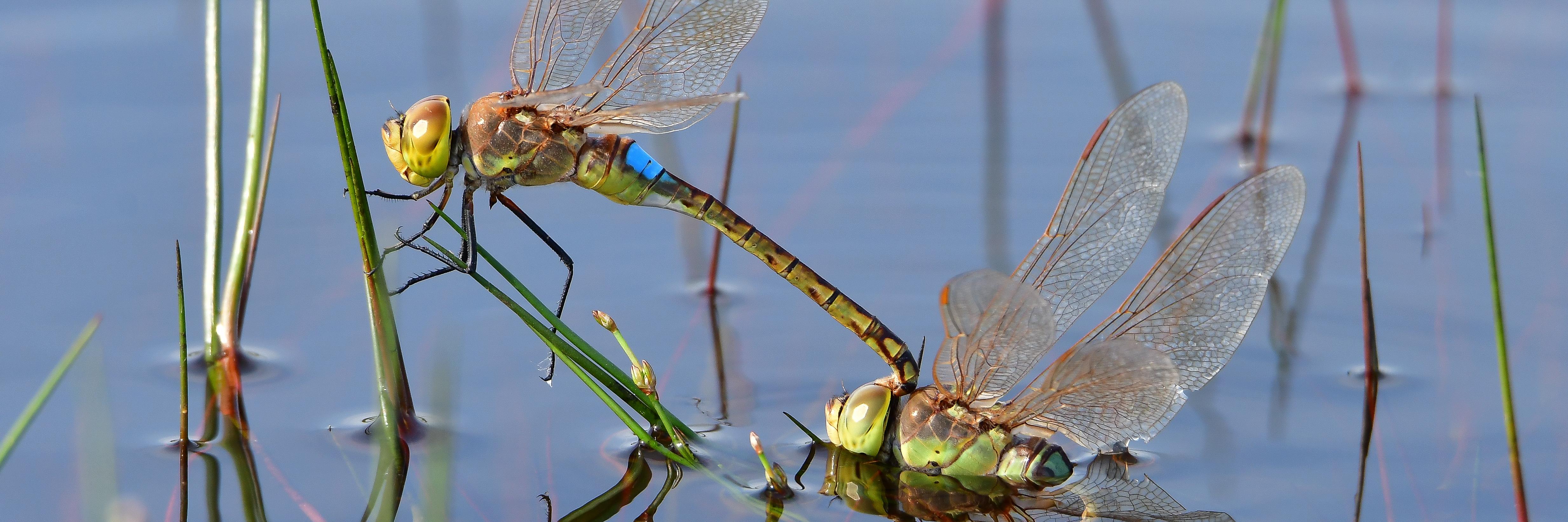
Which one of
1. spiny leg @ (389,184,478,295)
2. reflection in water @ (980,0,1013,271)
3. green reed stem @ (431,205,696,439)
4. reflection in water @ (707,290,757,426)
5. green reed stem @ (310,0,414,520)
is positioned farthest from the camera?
reflection in water @ (980,0,1013,271)

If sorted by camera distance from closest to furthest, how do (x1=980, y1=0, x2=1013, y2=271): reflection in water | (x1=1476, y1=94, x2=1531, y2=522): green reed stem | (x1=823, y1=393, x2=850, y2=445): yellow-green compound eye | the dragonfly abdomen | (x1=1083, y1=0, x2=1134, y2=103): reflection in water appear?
(x1=1476, y1=94, x2=1531, y2=522): green reed stem, the dragonfly abdomen, (x1=823, y1=393, x2=850, y2=445): yellow-green compound eye, (x1=980, y1=0, x2=1013, y2=271): reflection in water, (x1=1083, y1=0, x2=1134, y2=103): reflection in water

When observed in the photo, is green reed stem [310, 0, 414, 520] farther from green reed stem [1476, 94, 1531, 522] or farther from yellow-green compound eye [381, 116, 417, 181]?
green reed stem [1476, 94, 1531, 522]

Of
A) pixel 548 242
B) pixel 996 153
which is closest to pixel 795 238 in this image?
pixel 996 153

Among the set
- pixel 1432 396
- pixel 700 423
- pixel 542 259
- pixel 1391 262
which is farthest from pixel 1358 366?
pixel 542 259

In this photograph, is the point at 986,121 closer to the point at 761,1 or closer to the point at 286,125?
the point at 761,1

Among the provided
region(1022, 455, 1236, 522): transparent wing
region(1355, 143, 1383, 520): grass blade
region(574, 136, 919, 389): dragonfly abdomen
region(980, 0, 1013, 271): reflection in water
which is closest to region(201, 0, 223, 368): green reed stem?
region(574, 136, 919, 389): dragonfly abdomen

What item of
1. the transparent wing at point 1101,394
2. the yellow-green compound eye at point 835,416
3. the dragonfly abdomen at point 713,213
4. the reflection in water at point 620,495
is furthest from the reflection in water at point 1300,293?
the reflection in water at point 620,495

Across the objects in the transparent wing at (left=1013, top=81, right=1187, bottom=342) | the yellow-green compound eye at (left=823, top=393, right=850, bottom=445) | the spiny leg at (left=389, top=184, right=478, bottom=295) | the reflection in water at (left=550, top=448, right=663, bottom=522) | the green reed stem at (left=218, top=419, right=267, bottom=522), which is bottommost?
the green reed stem at (left=218, top=419, right=267, bottom=522)

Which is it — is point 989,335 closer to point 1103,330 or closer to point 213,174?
point 1103,330
